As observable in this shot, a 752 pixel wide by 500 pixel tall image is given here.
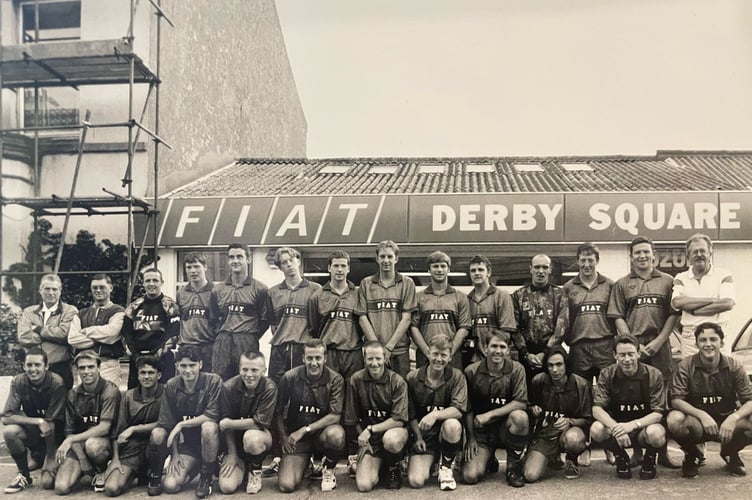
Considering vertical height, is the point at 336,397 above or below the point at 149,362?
below

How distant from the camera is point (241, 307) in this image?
4477 mm

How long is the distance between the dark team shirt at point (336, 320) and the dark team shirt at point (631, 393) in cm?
167

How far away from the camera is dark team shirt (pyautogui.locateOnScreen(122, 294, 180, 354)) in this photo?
4449 mm

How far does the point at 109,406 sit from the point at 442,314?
2.32 metres

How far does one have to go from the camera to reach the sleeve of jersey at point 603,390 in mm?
3989

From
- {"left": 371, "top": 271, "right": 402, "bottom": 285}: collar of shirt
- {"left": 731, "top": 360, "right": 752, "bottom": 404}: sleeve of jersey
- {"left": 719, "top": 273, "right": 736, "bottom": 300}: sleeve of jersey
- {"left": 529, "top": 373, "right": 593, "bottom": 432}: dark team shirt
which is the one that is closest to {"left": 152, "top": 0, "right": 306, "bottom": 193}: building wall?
{"left": 371, "top": 271, "right": 402, "bottom": 285}: collar of shirt

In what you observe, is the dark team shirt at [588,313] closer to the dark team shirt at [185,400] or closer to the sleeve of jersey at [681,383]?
the sleeve of jersey at [681,383]

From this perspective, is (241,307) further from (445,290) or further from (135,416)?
(445,290)

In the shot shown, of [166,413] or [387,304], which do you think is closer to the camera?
[166,413]

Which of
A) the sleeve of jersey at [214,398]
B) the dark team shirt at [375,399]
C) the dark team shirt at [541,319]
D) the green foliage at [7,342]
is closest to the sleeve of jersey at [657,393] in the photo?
the dark team shirt at [541,319]

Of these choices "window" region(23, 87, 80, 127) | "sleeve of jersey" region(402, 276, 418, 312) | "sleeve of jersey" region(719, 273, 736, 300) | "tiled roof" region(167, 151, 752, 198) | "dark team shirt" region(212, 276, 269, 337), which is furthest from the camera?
"tiled roof" region(167, 151, 752, 198)

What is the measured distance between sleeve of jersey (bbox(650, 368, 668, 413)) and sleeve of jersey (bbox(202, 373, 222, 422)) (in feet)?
9.07

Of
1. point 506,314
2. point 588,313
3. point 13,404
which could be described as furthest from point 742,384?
point 13,404

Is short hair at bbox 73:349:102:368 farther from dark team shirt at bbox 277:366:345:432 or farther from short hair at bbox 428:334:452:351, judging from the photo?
short hair at bbox 428:334:452:351
